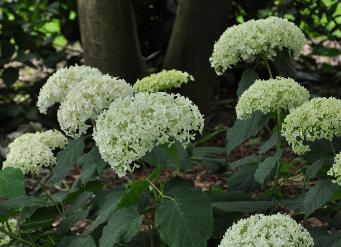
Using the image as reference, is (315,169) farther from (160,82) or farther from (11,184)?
(11,184)

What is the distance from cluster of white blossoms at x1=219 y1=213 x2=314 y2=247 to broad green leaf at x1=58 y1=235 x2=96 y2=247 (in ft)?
2.40

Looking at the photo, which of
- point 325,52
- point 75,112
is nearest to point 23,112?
point 325,52

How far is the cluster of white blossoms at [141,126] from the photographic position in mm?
2176

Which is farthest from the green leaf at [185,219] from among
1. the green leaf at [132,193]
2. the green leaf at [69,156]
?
the green leaf at [69,156]

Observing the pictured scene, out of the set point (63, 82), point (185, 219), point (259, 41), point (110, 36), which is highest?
point (259, 41)

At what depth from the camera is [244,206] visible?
2410 millimetres

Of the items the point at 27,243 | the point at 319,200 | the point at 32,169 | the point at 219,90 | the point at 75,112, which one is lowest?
the point at 219,90

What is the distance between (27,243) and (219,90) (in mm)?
5261

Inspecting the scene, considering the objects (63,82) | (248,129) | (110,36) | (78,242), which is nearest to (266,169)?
(248,129)

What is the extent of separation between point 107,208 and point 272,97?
0.78m

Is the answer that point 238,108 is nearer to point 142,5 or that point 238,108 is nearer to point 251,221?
point 251,221

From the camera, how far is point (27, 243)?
2.74m

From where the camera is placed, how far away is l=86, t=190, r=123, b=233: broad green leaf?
7.86ft

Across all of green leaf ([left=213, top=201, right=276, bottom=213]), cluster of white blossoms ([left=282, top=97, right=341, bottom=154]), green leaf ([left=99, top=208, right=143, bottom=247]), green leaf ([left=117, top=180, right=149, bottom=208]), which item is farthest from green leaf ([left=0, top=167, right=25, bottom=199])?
cluster of white blossoms ([left=282, top=97, right=341, bottom=154])
